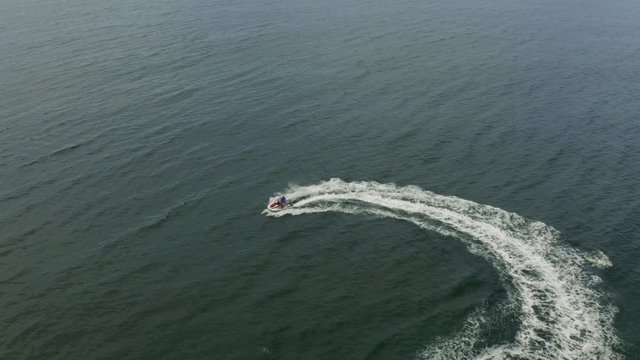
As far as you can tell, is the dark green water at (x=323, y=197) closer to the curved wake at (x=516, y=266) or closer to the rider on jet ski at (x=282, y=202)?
the curved wake at (x=516, y=266)

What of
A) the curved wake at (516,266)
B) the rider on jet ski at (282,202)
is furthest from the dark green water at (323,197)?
the rider on jet ski at (282,202)

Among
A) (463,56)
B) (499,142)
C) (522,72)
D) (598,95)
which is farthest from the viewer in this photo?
(463,56)

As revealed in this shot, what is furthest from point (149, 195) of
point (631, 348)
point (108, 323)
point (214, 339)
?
point (631, 348)

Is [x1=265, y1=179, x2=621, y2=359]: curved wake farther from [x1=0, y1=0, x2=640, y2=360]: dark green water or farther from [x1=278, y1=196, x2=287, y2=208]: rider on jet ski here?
[x1=278, y1=196, x2=287, y2=208]: rider on jet ski

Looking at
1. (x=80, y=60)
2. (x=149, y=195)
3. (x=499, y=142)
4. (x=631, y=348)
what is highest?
(x=80, y=60)

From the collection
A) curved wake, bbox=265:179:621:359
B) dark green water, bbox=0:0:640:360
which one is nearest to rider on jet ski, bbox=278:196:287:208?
curved wake, bbox=265:179:621:359

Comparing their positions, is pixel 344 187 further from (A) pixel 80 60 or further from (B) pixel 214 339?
(A) pixel 80 60

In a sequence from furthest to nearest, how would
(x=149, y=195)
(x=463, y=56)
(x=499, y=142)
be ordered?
(x=463, y=56) < (x=499, y=142) < (x=149, y=195)
